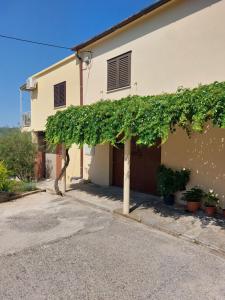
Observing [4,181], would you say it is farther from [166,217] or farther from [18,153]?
[166,217]

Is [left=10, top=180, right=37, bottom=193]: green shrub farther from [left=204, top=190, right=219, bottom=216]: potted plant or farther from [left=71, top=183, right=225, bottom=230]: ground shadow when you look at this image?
[left=204, top=190, right=219, bottom=216]: potted plant

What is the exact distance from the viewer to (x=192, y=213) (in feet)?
25.7

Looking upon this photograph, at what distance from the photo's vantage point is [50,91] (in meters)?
15.8

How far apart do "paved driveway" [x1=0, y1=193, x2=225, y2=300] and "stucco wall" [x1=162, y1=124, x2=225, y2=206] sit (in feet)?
7.74

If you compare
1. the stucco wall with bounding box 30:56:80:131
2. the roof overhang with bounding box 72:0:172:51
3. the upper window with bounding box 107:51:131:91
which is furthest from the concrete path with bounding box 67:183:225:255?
the roof overhang with bounding box 72:0:172:51

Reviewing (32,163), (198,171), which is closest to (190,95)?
(198,171)

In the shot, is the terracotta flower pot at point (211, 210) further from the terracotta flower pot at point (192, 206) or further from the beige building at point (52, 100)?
the beige building at point (52, 100)

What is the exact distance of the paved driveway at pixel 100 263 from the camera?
4301mm

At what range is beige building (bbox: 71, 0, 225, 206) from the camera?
766cm

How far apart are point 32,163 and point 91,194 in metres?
5.37

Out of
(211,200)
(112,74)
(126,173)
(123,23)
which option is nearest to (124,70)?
(112,74)

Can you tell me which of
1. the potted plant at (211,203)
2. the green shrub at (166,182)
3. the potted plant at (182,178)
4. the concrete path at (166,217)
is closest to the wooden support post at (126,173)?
the concrete path at (166,217)

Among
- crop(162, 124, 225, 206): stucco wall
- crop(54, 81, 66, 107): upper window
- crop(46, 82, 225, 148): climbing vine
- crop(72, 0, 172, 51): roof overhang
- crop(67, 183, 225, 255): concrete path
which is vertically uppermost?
crop(72, 0, 172, 51): roof overhang

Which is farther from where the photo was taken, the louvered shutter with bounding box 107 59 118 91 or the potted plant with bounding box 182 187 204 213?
the louvered shutter with bounding box 107 59 118 91
